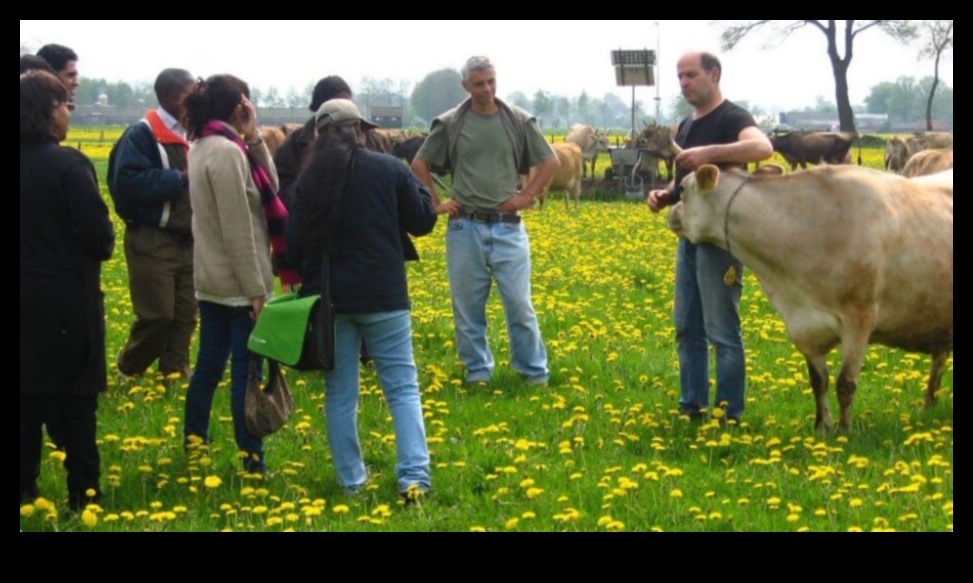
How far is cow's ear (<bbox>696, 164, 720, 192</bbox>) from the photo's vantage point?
26.0 ft

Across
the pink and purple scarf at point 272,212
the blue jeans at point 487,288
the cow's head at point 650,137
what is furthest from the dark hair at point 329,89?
the cow's head at point 650,137

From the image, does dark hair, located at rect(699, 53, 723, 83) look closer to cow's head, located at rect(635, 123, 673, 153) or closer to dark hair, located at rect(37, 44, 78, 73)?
dark hair, located at rect(37, 44, 78, 73)

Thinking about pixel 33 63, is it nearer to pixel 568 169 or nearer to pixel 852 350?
pixel 852 350

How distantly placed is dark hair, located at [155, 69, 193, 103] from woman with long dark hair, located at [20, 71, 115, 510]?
2438 mm

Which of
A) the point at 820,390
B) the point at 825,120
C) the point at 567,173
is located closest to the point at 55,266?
the point at 820,390

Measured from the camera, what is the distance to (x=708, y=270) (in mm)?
8141

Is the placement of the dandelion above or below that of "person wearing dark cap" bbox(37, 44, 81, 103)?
below

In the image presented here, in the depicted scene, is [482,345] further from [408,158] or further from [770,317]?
[408,158]

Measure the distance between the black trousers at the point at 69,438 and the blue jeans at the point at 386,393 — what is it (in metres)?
1.17

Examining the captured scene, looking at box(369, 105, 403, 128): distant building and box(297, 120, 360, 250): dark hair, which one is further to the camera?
box(369, 105, 403, 128): distant building

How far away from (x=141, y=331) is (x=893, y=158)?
30.0m

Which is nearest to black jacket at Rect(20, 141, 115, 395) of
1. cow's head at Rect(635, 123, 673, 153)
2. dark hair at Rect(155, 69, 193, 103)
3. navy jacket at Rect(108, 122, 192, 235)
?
navy jacket at Rect(108, 122, 192, 235)

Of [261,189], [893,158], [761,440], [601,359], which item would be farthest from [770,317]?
[893,158]

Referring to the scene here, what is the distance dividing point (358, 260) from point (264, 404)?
3.13 ft
